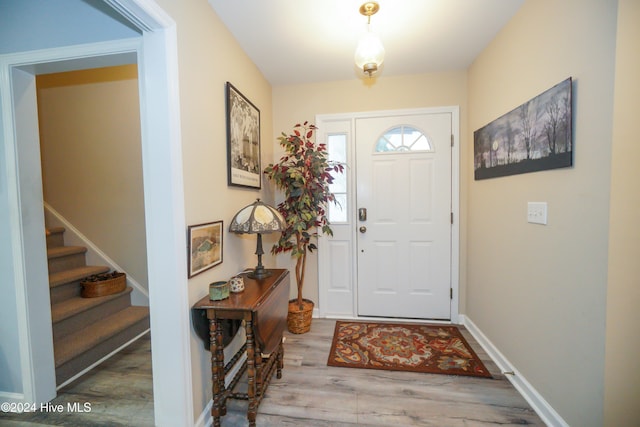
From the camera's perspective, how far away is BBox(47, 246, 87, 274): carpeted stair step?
2.29 meters

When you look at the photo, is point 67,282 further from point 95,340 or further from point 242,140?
point 242,140

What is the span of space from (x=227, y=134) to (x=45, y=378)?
194 cm

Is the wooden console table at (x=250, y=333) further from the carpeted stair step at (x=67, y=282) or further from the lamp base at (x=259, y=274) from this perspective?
the carpeted stair step at (x=67, y=282)

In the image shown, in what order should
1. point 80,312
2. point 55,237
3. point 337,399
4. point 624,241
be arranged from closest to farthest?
1. point 624,241
2. point 337,399
3. point 80,312
4. point 55,237

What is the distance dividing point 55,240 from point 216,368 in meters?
2.51

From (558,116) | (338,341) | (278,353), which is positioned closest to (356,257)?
(338,341)

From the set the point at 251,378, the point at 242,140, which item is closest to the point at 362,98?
the point at 242,140

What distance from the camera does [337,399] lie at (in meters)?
1.65

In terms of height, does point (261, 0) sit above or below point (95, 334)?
above

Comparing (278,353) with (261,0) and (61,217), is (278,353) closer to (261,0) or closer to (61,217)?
(261,0)

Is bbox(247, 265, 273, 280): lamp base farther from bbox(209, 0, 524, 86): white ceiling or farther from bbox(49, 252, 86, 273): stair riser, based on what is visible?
bbox(49, 252, 86, 273): stair riser

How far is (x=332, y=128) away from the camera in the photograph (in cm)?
275

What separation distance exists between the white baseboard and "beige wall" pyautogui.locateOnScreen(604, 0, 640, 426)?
0.37 meters

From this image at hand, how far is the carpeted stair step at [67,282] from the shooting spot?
2113mm
